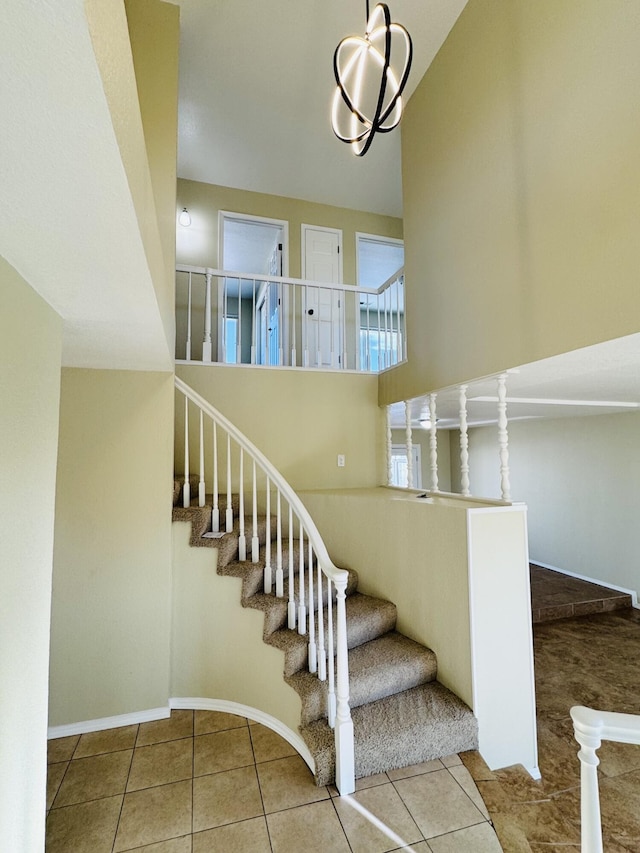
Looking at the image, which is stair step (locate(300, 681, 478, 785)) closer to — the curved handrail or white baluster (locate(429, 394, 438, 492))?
the curved handrail

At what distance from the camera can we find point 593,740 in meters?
0.97

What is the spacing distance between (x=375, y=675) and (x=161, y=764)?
1.30m

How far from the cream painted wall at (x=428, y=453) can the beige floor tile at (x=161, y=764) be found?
5007 millimetres

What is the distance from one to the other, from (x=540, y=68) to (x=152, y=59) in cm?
240

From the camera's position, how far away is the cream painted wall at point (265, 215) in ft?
16.3

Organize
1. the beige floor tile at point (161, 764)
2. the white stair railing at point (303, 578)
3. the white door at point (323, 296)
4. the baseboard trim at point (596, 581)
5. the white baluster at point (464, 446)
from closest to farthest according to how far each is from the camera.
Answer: the white stair railing at point (303, 578) → the beige floor tile at point (161, 764) → the white baluster at point (464, 446) → the baseboard trim at point (596, 581) → the white door at point (323, 296)

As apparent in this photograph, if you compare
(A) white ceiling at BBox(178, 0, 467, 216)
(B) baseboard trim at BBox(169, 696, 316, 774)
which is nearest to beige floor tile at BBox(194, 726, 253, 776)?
(B) baseboard trim at BBox(169, 696, 316, 774)

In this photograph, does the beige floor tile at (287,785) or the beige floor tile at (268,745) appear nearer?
the beige floor tile at (287,785)

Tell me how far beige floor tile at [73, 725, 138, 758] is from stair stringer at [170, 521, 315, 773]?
13.7 inches

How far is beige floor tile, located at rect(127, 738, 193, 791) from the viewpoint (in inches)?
A: 84.4

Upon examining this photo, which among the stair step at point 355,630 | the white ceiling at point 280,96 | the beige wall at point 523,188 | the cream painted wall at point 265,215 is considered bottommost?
the stair step at point 355,630

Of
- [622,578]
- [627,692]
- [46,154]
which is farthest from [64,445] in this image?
[622,578]

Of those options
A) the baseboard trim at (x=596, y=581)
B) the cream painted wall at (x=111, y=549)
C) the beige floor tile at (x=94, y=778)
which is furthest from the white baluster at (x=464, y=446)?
the baseboard trim at (x=596, y=581)

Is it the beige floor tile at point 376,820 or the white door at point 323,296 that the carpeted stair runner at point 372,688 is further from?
the white door at point 323,296
